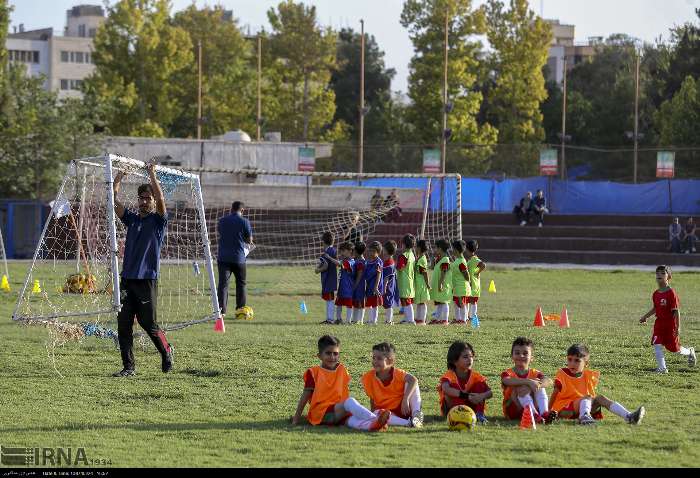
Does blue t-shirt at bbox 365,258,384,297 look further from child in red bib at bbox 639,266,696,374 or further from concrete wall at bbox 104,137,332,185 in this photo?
concrete wall at bbox 104,137,332,185

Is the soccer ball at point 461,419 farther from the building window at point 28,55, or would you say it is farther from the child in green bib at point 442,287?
the building window at point 28,55

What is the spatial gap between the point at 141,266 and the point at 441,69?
43085 mm

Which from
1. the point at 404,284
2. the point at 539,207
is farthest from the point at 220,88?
the point at 404,284

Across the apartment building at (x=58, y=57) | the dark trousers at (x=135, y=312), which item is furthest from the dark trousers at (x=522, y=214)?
the apartment building at (x=58, y=57)

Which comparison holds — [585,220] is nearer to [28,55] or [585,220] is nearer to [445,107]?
[445,107]

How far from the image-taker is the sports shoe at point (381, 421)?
9344mm

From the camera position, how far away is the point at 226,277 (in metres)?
19.4

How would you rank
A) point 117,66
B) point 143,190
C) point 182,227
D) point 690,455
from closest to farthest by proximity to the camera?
point 690,455, point 143,190, point 182,227, point 117,66

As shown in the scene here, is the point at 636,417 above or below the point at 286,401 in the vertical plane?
above

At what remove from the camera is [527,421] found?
9.56 meters

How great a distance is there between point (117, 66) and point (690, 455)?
166ft

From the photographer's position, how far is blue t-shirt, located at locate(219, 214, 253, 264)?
1942 cm
